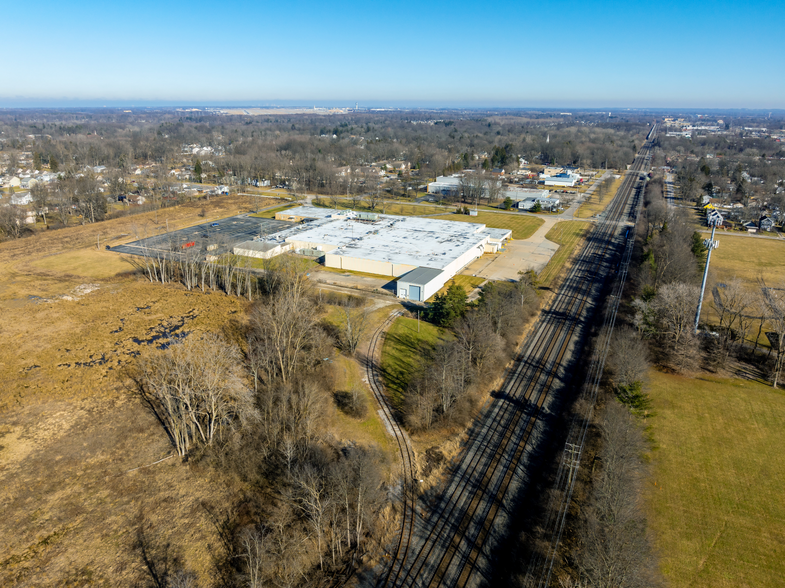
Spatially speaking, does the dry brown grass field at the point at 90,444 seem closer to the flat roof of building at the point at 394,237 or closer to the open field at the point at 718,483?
the open field at the point at 718,483

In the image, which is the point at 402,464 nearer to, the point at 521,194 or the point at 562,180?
the point at 521,194

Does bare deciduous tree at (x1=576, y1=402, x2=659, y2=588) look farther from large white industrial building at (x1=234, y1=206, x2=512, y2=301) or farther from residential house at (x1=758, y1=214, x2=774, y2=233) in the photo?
residential house at (x1=758, y1=214, x2=774, y2=233)

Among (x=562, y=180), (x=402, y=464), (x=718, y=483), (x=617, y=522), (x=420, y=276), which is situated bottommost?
(x=402, y=464)

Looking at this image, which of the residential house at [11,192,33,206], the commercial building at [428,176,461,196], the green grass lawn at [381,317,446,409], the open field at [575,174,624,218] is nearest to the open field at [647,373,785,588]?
the green grass lawn at [381,317,446,409]

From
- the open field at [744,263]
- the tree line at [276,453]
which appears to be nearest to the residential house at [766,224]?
the open field at [744,263]

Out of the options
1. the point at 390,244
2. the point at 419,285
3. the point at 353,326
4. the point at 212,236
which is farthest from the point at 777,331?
the point at 212,236

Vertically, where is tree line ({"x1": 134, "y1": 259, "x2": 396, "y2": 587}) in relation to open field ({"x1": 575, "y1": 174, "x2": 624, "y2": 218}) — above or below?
below
